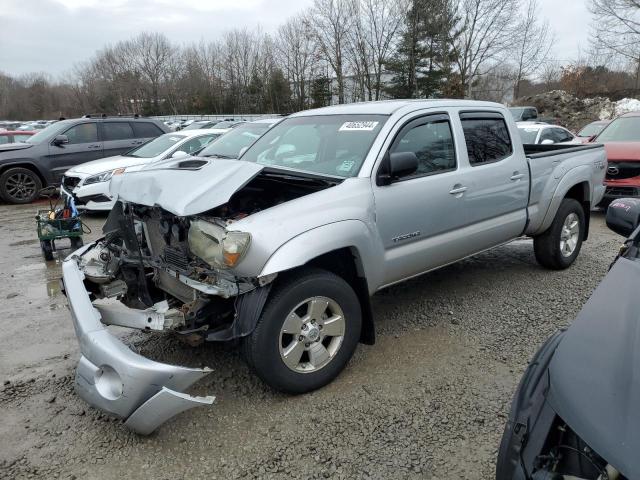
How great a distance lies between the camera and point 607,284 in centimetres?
200

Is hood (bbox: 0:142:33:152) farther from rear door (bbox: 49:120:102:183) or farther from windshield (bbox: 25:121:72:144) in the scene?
rear door (bbox: 49:120:102:183)

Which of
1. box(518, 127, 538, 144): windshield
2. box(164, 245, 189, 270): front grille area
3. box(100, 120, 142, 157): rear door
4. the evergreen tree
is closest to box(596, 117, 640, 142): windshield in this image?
box(518, 127, 538, 144): windshield

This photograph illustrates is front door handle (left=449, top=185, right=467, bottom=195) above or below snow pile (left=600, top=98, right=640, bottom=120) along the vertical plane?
below

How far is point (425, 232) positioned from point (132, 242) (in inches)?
86.3

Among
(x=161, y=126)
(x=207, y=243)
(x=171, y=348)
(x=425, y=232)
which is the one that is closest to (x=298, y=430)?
(x=207, y=243)

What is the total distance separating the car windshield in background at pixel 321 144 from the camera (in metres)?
3.65

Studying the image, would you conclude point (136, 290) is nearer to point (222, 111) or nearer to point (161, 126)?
point (161, 126)

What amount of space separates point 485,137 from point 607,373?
3.26 m

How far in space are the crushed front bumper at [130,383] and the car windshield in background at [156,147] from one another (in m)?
7.41

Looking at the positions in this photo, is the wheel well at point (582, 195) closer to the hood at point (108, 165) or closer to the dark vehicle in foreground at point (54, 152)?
the hood at point (108, 165)

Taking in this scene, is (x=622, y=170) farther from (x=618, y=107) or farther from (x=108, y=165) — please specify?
(x=618, y=107)

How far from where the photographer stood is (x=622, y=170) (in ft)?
26.8

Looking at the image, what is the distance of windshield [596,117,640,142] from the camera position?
9047 millimetres

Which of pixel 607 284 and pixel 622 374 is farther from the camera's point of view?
pixel 607 284
